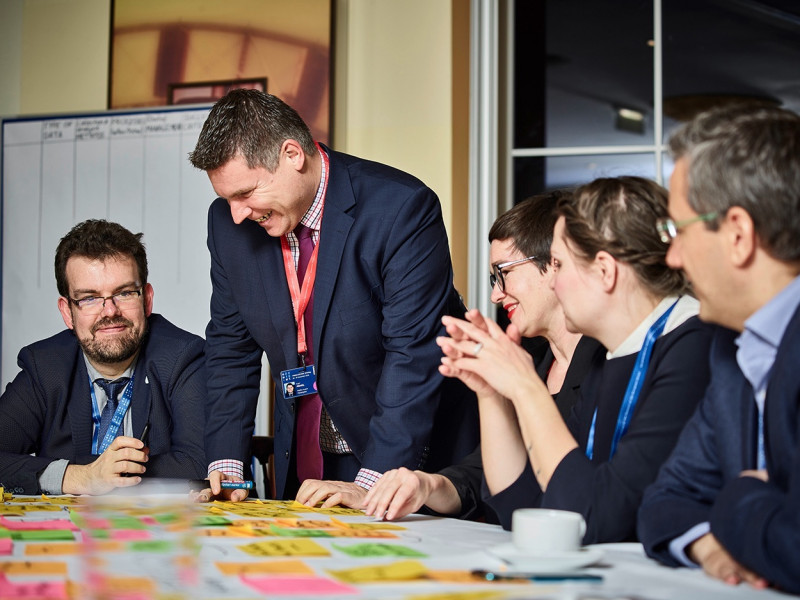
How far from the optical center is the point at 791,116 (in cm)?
122

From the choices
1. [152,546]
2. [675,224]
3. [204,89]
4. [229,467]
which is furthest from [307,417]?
[204,89]

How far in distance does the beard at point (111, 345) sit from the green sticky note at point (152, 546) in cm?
186

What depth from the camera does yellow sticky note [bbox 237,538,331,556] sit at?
4.02 ft

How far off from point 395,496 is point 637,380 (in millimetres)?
488

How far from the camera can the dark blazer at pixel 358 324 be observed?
7.44ft

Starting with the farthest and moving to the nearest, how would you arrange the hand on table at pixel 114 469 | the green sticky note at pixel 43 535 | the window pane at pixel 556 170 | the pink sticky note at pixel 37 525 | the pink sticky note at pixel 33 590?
the window pane at pixel 556 170 → the hand on table at pixel 114 469 → the pink sticky note at pixel 37 525 → the green sticky note at pixel 43 535 → the pink sticky note at pixel 33 590

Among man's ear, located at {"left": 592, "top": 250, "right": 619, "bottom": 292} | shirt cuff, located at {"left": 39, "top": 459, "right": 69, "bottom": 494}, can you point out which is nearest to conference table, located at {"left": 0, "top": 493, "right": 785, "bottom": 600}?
man's ear, located at {"left": 592, "top": 250, "right": 619, "bottom": 292}

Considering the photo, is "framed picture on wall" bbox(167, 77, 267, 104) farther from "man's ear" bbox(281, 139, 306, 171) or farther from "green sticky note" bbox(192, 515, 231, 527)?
"green sticky note" bbox(192, 515, 231, 527)

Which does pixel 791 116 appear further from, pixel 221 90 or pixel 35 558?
pixel 221 90

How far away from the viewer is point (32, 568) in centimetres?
113

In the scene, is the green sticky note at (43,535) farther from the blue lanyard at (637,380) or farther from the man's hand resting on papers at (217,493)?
the blue lanyard at (637,380)

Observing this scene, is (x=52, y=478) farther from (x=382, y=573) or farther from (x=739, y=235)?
(x=739, y=235)

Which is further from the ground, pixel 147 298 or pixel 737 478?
pixel 147 298

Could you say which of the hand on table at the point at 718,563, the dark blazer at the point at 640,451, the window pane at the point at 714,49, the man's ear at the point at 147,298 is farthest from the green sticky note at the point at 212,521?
the window pane at the point at 714,49
